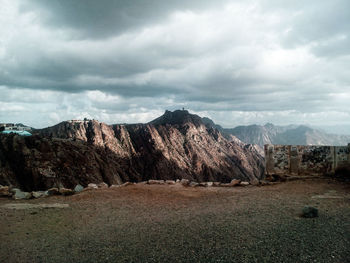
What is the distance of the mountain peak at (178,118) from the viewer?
145250 mm

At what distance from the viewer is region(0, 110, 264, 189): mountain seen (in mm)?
51000

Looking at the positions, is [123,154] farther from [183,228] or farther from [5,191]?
[183,228]

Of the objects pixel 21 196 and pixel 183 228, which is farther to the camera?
pixel 21 196

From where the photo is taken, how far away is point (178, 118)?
15150 cm

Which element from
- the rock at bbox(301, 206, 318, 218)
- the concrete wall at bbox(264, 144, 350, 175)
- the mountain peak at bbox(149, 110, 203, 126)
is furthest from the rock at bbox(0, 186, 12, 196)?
the mountain peak at bbox(149, 110, 203, 126)

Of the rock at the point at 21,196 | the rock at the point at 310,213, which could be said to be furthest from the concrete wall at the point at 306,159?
the rock at the point at 21,196

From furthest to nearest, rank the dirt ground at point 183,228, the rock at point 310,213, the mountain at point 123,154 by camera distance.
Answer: the mountain at point 123,154, the rock at point 310,213, the dirt ground at point 183,228

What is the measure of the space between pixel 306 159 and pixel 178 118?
138 metres

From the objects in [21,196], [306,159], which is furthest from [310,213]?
[21,196]

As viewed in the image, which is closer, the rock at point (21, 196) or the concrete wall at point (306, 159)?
the rock at point (21, 196)

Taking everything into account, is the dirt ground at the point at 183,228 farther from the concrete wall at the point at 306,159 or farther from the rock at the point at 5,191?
the concrete wall at the point at 306,159

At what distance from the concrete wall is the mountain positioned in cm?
4501

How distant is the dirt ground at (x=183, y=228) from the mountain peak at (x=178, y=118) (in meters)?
129

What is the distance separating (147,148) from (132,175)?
20.0 m
